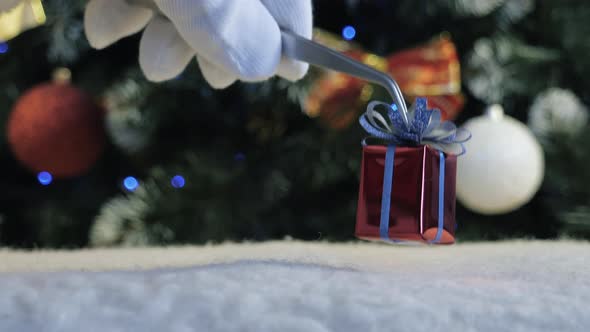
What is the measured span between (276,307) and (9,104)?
40.9 inches

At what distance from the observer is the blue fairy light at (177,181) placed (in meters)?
1.02

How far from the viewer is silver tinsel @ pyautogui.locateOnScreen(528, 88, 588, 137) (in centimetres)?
100

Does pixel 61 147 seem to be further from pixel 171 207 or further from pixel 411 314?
pixel 411 314

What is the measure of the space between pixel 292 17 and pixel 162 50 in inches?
2.4

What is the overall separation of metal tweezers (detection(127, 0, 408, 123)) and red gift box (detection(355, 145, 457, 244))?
0.10ft

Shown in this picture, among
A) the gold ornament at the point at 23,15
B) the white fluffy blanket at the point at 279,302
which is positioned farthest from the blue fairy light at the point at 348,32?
the white fluffy blanket at the point at 279,302

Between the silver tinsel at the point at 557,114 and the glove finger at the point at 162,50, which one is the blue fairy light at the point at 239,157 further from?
the glove finger at the point at 162,50

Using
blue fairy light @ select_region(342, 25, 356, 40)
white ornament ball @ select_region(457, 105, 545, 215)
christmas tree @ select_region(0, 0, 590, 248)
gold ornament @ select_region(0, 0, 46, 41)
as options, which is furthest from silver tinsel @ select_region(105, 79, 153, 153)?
gold ornament @ select_region(0, 0, 46, 41)

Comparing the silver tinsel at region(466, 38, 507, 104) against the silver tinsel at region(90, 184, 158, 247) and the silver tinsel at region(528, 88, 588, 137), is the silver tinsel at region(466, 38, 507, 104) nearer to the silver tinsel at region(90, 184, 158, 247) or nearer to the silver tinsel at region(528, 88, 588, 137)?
the silver tinsel at region(528, 88, 588, 137)

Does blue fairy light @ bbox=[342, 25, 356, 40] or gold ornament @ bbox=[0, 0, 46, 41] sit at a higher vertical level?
blue fairy light @ bbox=[342, 25, 356, 40]

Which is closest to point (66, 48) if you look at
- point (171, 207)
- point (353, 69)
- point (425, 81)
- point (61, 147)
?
point (61, 147)

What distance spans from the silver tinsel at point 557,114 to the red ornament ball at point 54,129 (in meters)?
0.62

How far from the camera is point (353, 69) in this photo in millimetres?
350

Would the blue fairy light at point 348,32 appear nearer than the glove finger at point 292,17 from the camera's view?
No
